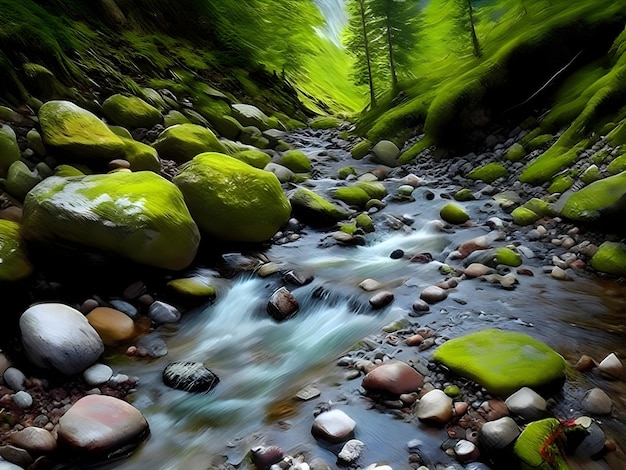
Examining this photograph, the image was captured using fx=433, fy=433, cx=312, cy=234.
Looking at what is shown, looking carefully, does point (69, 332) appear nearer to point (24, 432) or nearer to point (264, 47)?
point (24, 432)

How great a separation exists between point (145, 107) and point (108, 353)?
681 cm

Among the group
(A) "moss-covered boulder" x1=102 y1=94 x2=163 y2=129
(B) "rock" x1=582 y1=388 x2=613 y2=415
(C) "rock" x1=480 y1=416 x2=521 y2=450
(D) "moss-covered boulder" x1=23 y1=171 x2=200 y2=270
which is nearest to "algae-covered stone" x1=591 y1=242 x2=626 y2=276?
(B) "rock" x1=582 y1=388 x2=613 y2=415

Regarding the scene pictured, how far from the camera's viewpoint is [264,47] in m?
22.5

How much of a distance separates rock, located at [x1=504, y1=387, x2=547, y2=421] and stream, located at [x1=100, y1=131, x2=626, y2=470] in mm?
207

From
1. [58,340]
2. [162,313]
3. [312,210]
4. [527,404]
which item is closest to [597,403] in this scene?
[527,404]

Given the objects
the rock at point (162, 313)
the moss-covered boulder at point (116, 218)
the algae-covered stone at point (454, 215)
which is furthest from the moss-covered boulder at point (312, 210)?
the rock at point (162, 313)

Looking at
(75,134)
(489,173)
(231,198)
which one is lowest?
(489,173)

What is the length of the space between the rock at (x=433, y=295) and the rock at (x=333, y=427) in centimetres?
209

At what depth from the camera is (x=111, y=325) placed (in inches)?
186

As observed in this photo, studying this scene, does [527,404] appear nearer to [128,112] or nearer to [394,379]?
[394,379]

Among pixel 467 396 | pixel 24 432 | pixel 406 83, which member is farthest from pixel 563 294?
pixel 406 83

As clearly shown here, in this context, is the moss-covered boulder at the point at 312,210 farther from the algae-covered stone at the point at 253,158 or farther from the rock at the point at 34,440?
the rock at the point at 34,440

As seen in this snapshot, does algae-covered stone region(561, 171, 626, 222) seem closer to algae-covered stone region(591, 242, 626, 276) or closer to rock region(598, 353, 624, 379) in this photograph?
algae-covered stone region(591, 242, 626, 276)

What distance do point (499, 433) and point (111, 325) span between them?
3.93 meters
